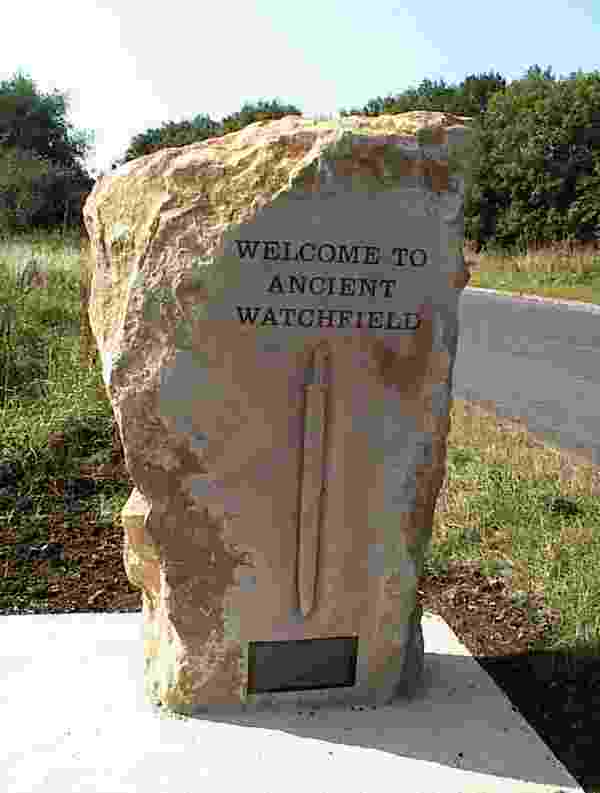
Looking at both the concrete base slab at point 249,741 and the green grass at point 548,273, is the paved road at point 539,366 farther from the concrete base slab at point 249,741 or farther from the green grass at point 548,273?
the concrete base slab at point 249,741

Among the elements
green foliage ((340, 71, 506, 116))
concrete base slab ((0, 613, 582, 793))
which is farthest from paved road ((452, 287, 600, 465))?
green foliage ((340, 71, 506, 116))

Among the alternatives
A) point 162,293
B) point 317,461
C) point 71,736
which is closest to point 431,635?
point 317,461

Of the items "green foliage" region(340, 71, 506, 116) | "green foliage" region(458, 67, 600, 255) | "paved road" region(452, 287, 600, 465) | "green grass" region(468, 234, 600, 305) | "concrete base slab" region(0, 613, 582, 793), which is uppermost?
"green foliage" region(340, 71, 506, 116)

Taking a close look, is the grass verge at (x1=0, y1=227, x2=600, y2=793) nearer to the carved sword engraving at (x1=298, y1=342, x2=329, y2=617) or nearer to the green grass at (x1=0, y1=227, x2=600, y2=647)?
the green grass at (x1=0, y1=227, x2=600, y2=647)

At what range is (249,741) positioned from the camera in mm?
2807

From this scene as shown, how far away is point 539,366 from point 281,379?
7231 mm

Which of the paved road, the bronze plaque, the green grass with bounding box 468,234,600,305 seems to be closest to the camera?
the bronze plaque

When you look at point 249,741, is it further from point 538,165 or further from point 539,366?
point 538,165

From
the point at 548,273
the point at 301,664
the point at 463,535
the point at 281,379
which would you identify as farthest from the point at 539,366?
the point at 548,273

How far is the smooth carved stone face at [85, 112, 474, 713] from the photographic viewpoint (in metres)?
2.63

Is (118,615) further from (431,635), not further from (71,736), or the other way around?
(431,635)

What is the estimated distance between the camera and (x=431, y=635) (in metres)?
3.58

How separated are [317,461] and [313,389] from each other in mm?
223

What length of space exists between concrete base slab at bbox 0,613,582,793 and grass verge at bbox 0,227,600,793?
0.96ft
